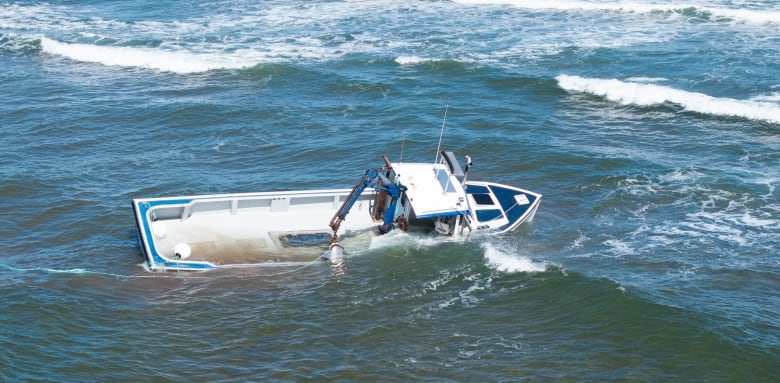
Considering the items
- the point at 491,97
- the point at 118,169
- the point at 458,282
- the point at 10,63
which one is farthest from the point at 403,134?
the point at 10,63

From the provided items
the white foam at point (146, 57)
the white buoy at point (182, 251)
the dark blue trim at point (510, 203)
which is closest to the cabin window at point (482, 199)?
the dark blue trim at point (510, 203)

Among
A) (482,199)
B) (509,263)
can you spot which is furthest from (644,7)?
(509,263)

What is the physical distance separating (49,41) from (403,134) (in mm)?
26307

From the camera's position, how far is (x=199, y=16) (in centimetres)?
5947

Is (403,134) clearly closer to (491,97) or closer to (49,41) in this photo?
(491,97)

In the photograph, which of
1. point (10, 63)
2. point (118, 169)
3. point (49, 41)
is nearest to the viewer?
point (118, 169)

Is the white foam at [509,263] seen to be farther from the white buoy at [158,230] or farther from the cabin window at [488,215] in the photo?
the white buoy at [158,230]

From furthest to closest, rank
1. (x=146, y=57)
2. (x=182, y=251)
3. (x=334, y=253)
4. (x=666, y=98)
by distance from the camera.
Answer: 1. (x=146, y=57)
2. (x=666, y=98)
3. (x=334, y=253)
4. (x=182, y=251)

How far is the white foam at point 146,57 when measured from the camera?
47188 mm

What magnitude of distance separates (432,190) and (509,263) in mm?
3009

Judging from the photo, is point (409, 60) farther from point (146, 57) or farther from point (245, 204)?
point (245, 204)

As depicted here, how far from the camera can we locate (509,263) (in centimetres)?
2483

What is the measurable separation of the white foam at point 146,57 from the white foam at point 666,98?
17383 mm

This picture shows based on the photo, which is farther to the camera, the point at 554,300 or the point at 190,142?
the point at 190,142
